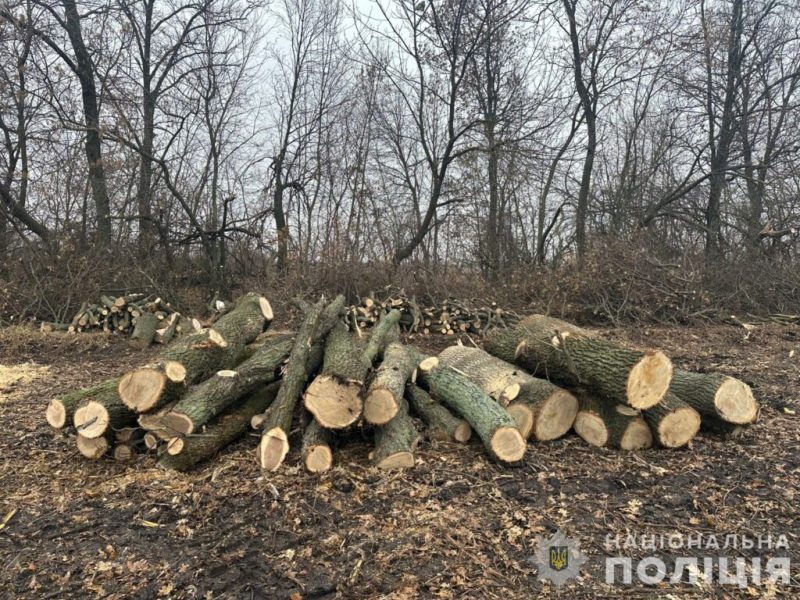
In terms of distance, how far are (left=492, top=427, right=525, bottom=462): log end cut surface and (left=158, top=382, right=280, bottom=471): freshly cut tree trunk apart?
2.05 metres

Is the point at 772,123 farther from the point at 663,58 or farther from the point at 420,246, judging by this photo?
the point at 420,246

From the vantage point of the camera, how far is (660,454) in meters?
3.93

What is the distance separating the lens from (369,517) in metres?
2.99

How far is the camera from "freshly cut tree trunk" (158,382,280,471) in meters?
3.61

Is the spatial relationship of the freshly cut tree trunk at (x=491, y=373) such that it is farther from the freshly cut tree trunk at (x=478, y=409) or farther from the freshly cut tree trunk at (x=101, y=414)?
the freshly cut tree trunk at (x=101, y=414)

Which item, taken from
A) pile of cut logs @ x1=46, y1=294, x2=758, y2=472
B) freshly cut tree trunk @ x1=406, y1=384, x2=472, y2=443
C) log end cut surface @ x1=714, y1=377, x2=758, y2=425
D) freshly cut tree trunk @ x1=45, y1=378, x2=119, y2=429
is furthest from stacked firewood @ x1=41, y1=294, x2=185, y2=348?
log end cut surface @ x1=714, y1=377, x2=758, y2=425

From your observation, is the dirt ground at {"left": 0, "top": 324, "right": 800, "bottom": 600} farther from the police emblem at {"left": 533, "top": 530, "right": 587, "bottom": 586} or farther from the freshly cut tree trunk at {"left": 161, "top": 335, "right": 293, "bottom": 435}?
the freshly cut tree trunk at {"left": 161, "top": 335, "right": 293, "bottom": 435}

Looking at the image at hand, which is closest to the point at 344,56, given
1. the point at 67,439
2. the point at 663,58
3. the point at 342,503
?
the point at 663,58

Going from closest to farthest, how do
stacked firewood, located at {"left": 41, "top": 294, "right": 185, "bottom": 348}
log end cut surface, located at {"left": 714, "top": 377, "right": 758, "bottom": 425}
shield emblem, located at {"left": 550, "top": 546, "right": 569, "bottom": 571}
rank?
1. shield emblem, located at {"left": 550, "top": 546, "right": 569, "bottom": 571}
2. log end cut surface, located at {"left": 714, "top": 377, "right": 758, "bottom": 425}
3. stacked firewood, located at {"left": 41, "top": 294, "right": 185, "bottom": 348}

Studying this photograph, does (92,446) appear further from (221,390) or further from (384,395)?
(384,395)

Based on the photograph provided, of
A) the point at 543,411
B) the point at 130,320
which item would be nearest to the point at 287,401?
the point at 543,411

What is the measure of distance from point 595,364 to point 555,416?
55cm

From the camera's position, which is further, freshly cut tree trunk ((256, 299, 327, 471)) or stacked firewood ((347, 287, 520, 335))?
stacked firewood ((347, 287, 520, 335))

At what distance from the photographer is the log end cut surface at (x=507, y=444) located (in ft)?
11.7
